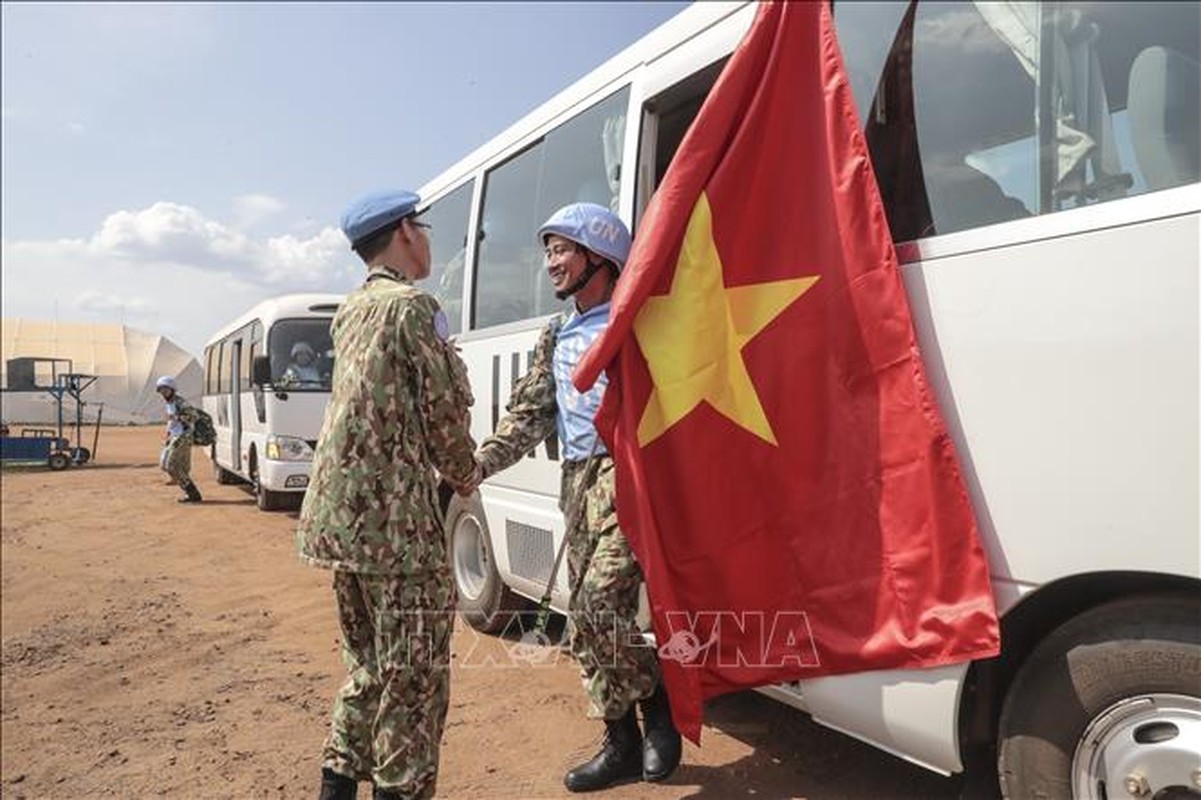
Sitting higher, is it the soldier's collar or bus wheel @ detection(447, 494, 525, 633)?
the soldier's collar

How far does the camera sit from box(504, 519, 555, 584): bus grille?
4.10 meters

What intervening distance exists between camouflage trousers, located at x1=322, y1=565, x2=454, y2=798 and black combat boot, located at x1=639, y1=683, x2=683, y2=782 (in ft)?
2.59

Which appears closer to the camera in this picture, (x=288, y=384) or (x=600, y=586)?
(x=600, y=586)

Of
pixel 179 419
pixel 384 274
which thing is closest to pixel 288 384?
pixel 179 419

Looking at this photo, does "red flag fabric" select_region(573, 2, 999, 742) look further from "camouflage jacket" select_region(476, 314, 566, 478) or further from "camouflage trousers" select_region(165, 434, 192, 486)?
"camouflage trousers" select_region(165, 434, 192, 486)

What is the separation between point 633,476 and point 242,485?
15620mm

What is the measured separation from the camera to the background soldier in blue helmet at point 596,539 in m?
3.00

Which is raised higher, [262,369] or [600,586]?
[262,369]

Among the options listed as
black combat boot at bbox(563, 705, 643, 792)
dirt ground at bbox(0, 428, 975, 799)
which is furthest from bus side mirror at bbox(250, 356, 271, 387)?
black combat boot at bbox(563, 705, 643, 792)

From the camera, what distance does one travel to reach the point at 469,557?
212 inches

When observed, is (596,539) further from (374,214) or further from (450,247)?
(450,247)

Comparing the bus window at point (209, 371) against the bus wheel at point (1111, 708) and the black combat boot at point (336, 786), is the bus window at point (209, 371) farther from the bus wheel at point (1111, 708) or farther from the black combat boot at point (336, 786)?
the bus wheel at point (1111, 708)

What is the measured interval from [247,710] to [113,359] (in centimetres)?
4918

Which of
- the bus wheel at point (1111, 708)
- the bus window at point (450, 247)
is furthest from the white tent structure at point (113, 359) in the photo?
the bus wheel at point (1111, 708)
